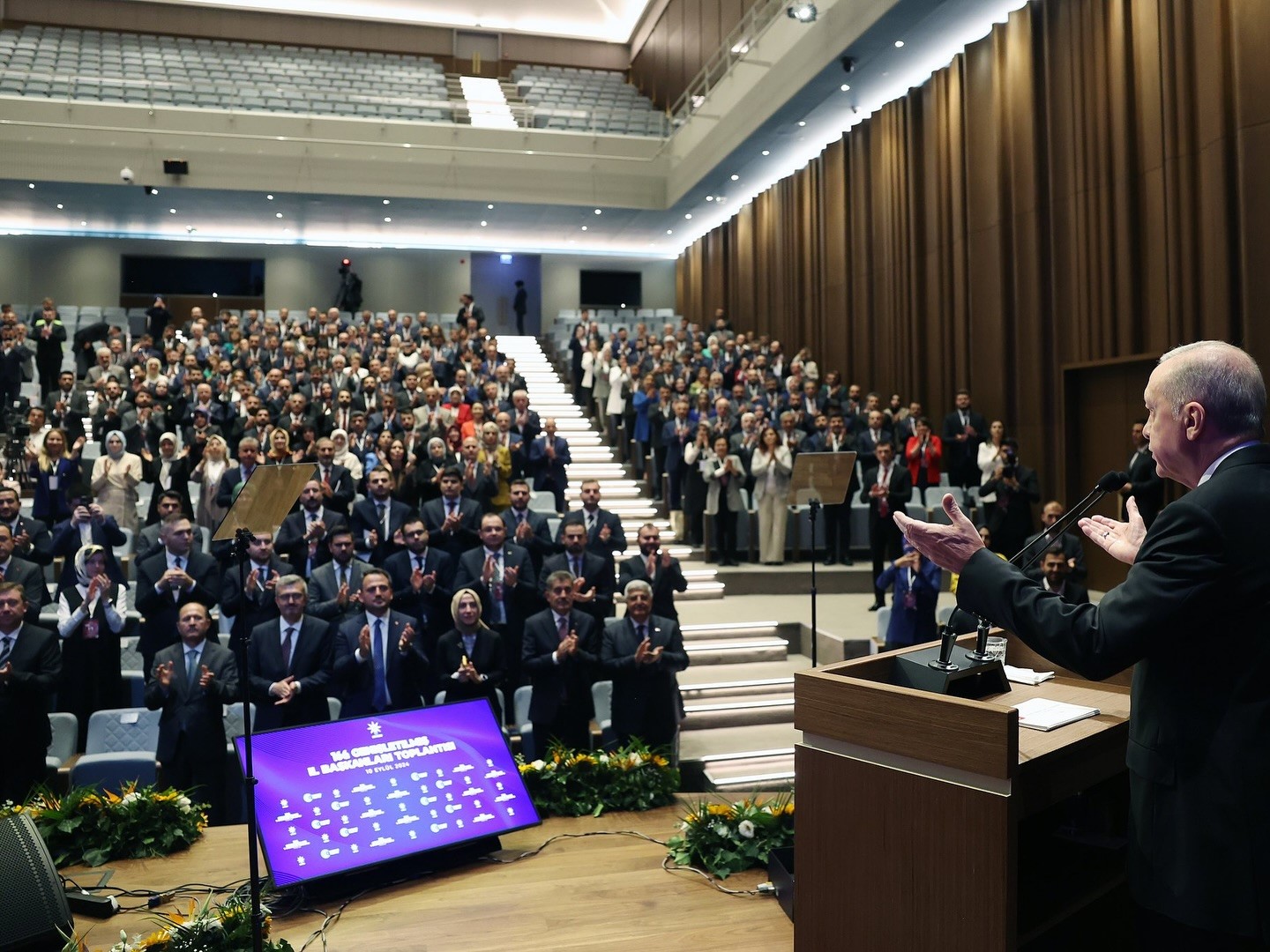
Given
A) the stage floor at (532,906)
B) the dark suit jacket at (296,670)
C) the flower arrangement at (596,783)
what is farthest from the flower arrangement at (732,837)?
the dark suit jacket at (296,670)

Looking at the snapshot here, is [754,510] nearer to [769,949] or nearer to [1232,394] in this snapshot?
[769,949]

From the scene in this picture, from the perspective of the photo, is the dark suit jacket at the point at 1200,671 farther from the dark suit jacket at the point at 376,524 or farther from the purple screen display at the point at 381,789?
the dark suit jacket at the point at 376,524

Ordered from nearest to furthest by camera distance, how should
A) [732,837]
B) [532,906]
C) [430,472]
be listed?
[532,906] → [732,837] → [430,472]

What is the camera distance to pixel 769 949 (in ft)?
8.98

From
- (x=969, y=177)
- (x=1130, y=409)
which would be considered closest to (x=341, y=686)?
(x=1130, y=409)

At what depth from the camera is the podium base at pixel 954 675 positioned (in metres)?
1.99

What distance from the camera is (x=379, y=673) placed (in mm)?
5277

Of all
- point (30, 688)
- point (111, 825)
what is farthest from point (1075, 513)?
point (30, 688)

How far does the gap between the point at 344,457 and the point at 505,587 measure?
256cm

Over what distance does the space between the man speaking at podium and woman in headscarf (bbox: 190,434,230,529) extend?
22.3 feet

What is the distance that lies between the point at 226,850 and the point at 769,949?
80.8 inches

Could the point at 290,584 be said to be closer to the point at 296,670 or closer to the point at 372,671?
the point at 296,670

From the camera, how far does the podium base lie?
199 cm

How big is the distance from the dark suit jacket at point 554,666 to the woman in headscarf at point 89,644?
7.54 ft
